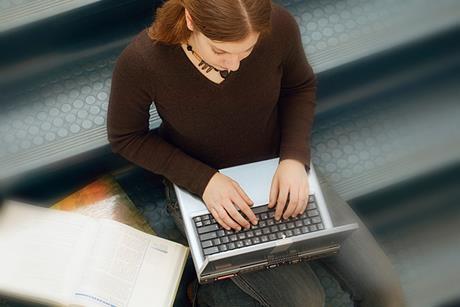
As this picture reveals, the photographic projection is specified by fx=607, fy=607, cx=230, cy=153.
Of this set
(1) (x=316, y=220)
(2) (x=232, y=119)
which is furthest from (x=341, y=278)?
(2) (x=232, y=119)

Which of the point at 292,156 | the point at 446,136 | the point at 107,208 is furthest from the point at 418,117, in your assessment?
the point at 107,208

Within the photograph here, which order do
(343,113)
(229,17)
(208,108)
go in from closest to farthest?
(229,17), (208,108), (343,113)

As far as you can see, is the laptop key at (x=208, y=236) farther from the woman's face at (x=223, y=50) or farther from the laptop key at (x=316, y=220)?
the woman's face at (x=223, y=50)

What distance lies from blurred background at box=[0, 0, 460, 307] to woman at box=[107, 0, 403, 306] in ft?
0.85

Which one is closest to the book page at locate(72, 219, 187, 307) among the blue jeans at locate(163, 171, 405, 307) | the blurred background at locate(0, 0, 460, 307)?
the blue jeans at locate(163, 171, 405, 307)

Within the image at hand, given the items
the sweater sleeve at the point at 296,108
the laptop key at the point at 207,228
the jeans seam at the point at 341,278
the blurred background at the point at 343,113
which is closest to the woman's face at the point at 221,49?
the sweater sleeve at the point at 296,108

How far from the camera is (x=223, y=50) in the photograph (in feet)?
3.43

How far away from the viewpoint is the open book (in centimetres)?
134

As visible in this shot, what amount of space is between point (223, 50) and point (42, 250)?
0.67m

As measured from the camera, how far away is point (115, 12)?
5.22 ft

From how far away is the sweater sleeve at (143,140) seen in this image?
1.18 metres

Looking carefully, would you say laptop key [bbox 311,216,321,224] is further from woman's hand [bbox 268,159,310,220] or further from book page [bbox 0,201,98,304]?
book page [bbox 0,201,98,304]

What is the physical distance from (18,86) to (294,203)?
809 mm

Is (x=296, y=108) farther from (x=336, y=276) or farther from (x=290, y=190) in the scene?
(x=336, y=276)
